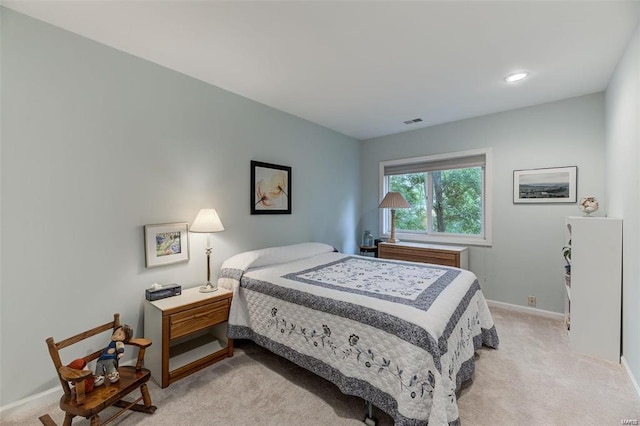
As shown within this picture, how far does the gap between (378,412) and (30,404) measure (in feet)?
7.19

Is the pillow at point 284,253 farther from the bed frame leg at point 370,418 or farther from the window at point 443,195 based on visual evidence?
the window at point 443,195

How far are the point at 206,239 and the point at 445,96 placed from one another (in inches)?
115

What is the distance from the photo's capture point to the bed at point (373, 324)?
1.38m

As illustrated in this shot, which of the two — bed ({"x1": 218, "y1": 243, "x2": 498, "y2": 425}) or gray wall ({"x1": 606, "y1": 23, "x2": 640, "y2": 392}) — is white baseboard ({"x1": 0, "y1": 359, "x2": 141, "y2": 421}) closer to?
bed ({"x1": 218, "y1": 243, "x2": 498, "y2": 425})

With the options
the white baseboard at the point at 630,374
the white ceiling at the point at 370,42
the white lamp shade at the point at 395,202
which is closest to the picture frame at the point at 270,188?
the white ceiling at the point at 370,42

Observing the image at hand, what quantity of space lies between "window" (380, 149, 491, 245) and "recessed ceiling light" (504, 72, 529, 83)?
114cm

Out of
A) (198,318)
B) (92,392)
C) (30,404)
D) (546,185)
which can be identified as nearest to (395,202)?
(546,185)

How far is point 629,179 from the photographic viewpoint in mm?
1979

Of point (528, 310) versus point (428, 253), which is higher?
point (428, 253)

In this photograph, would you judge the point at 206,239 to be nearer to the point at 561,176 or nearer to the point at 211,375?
the point at 211,375

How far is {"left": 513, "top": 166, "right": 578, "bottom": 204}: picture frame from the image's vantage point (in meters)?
2.99

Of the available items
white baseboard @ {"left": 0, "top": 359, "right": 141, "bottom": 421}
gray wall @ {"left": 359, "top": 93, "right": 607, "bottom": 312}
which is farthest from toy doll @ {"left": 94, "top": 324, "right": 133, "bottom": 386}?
gray wall @ {"left": 359, "top": 93, "right": 607, "bottom": 312}

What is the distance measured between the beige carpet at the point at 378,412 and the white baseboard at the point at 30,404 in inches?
2.3

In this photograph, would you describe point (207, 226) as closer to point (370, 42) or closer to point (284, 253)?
point (284, 253)
